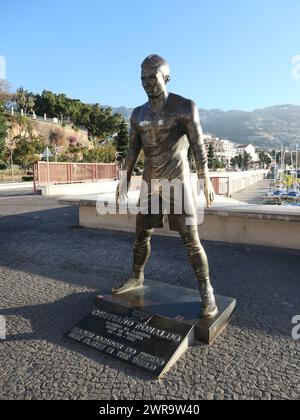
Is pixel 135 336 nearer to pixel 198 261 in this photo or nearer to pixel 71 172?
pixel 198 261

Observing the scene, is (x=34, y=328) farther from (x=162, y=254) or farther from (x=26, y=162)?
(x=26, y=162)

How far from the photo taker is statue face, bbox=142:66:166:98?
9.29 ft

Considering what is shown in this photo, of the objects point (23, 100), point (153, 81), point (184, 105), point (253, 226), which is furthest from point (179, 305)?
point (23, 100)

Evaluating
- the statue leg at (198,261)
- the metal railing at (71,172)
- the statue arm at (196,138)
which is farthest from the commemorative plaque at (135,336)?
the metal railing at (71,172)

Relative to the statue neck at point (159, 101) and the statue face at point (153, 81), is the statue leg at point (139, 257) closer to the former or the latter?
the statue neck at point (159, 101)

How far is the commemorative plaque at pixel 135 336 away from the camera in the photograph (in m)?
2.48

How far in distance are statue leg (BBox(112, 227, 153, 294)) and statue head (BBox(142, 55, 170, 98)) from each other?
1302mm

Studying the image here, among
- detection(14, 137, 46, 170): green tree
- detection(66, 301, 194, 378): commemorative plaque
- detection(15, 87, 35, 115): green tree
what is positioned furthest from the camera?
detection(15, 87, 35, 115): green tree

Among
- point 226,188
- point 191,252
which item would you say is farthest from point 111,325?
point 226,188

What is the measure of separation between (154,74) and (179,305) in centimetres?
209

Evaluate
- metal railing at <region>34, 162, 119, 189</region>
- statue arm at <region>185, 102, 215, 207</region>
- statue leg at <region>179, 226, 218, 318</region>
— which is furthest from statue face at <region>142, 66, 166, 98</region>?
metal railing at <region>34, 162, 119, 189</region>

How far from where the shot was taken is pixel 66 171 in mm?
20188

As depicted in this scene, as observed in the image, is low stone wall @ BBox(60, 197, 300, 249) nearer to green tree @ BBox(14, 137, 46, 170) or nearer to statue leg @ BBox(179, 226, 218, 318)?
statue leg @ BBox(179, 226, 218, 318)

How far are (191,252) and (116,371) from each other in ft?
3.82
